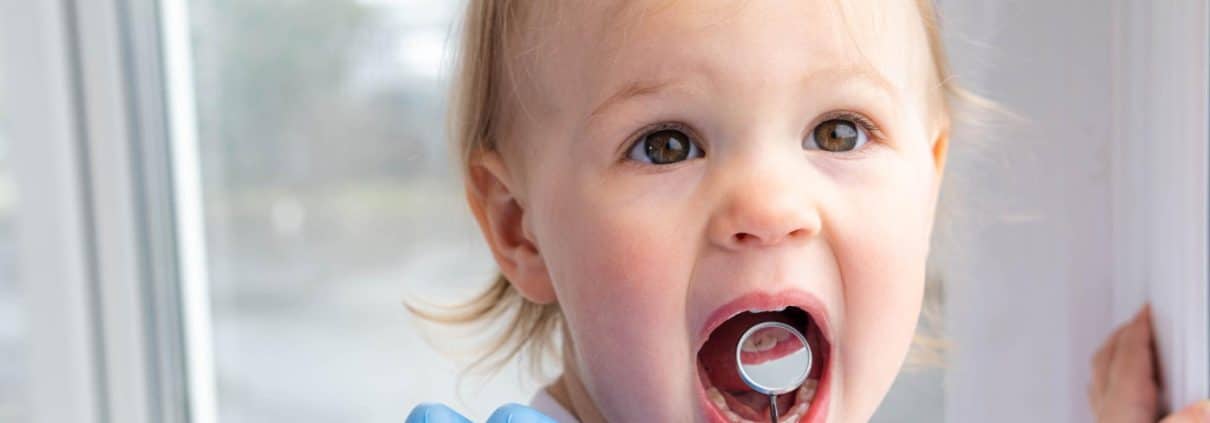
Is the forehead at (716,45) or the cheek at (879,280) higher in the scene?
the forehead at (716,45)

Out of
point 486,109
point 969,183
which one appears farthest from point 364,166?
point 969,183

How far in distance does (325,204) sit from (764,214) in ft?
2.42

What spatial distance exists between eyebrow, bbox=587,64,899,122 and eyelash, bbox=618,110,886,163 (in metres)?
0.02

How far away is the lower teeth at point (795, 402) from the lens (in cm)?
69

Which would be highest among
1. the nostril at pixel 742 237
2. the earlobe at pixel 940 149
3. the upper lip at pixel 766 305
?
the earlobe at pixel 940 149

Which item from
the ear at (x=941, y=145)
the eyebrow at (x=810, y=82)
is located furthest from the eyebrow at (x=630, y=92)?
the ear at (x=941, y=145)

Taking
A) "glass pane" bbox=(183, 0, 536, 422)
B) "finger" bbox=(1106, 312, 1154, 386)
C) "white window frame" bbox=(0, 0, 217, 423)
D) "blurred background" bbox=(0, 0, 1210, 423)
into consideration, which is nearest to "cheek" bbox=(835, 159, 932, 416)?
"finger" bbox=(1106, 312, 1154, 386)

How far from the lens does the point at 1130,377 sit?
→ 32.9 inches

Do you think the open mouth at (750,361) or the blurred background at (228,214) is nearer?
the open mouth at (750,361)


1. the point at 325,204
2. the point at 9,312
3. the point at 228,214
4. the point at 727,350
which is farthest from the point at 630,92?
the point at 9,312

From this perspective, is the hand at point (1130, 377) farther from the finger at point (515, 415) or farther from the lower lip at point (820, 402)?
the finger at point (515, 415)

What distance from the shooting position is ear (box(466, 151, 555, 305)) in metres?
0.79

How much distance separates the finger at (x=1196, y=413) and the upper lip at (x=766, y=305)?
0.27 m

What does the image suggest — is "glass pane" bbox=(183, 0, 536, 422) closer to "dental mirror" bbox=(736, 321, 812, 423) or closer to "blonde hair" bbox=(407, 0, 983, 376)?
"blonde hair" bbox=(407, 0, 983, 376)
